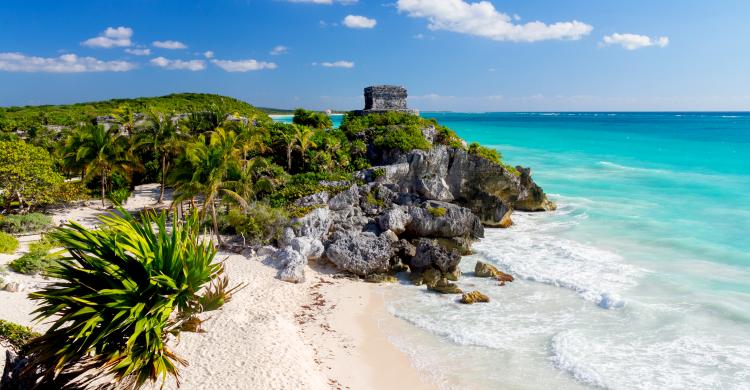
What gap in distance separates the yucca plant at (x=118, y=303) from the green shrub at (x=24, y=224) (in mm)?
13448

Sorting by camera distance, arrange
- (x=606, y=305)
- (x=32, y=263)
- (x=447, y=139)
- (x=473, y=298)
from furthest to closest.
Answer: (x=447, y=139)
(x=473, y=298)
(x=606, y=305)
(x=32, y=263)

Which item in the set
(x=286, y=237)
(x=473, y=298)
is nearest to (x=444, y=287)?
(x=473, y=298)

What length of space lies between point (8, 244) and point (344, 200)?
1249 centimetres

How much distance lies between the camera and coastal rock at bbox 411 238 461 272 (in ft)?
55.3

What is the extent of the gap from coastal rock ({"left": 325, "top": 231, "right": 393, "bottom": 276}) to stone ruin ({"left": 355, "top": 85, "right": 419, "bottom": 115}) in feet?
58.2

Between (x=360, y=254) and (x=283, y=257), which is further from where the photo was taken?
(x=360, y=254)

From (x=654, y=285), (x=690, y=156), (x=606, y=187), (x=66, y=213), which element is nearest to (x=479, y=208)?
(x=654, y=285)

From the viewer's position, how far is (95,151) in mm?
23125

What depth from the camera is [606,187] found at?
35.7 meters

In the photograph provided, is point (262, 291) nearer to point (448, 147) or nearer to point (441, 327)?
point (441, 327)

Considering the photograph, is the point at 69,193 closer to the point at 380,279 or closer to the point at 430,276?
the point at 380,279

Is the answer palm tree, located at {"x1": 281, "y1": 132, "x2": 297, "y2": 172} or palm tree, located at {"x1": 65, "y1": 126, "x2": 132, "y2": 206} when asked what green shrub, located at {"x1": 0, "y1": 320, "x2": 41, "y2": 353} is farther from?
palm tree, located at {"x1": 281, "y1": 132, "x2": 297, "y2": 172}

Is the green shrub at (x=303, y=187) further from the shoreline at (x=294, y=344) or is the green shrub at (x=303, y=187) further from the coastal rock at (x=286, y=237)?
the shoreline at (x=294, y=344)

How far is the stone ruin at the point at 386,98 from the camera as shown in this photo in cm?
3388
